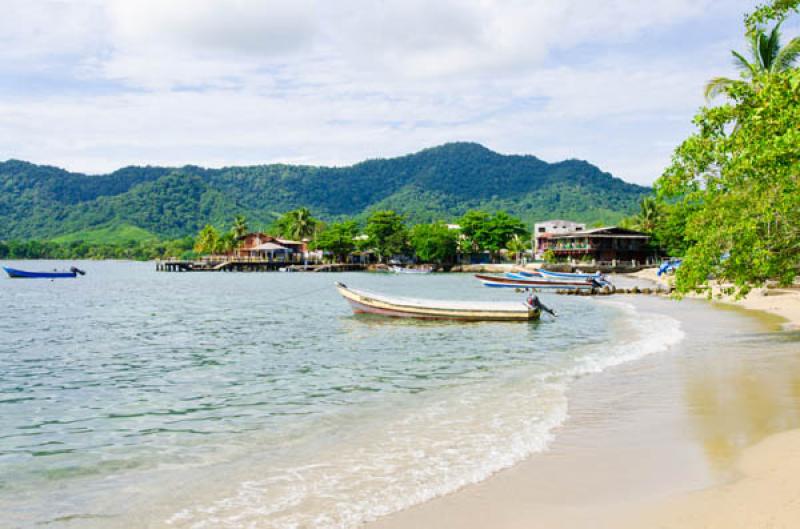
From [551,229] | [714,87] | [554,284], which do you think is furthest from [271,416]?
[551,229]

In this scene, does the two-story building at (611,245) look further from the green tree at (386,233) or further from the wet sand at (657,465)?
the wet sand at (657,465)

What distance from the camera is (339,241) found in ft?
452

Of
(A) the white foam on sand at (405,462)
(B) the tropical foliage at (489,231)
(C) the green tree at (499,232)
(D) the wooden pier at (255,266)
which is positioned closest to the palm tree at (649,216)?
(C) the green tree at (499,232)

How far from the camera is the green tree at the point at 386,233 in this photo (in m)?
137

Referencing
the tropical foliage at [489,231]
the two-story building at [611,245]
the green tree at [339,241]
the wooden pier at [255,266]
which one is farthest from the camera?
the green tree at [339,241]

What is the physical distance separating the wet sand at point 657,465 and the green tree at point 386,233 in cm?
12122

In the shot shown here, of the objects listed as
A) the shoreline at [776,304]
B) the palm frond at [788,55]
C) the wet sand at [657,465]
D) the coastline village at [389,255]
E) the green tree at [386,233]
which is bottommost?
the wet sand at [657,465]

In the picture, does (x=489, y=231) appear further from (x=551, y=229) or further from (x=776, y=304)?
(x=776, y=304)

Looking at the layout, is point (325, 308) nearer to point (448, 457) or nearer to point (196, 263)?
point (448, 457)

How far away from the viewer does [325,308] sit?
142 ft

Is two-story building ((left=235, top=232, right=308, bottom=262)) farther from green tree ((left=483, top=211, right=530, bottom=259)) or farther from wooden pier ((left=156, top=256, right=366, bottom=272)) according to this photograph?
green tree ((left=483, top=211, right=530, bottom=259))

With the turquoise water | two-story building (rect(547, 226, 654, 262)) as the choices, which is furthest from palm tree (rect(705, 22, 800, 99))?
two-story building (rect(547, 226, 654, 262))

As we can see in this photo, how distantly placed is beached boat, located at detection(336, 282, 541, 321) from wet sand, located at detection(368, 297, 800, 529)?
620 inches

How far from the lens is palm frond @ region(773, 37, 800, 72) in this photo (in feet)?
117
